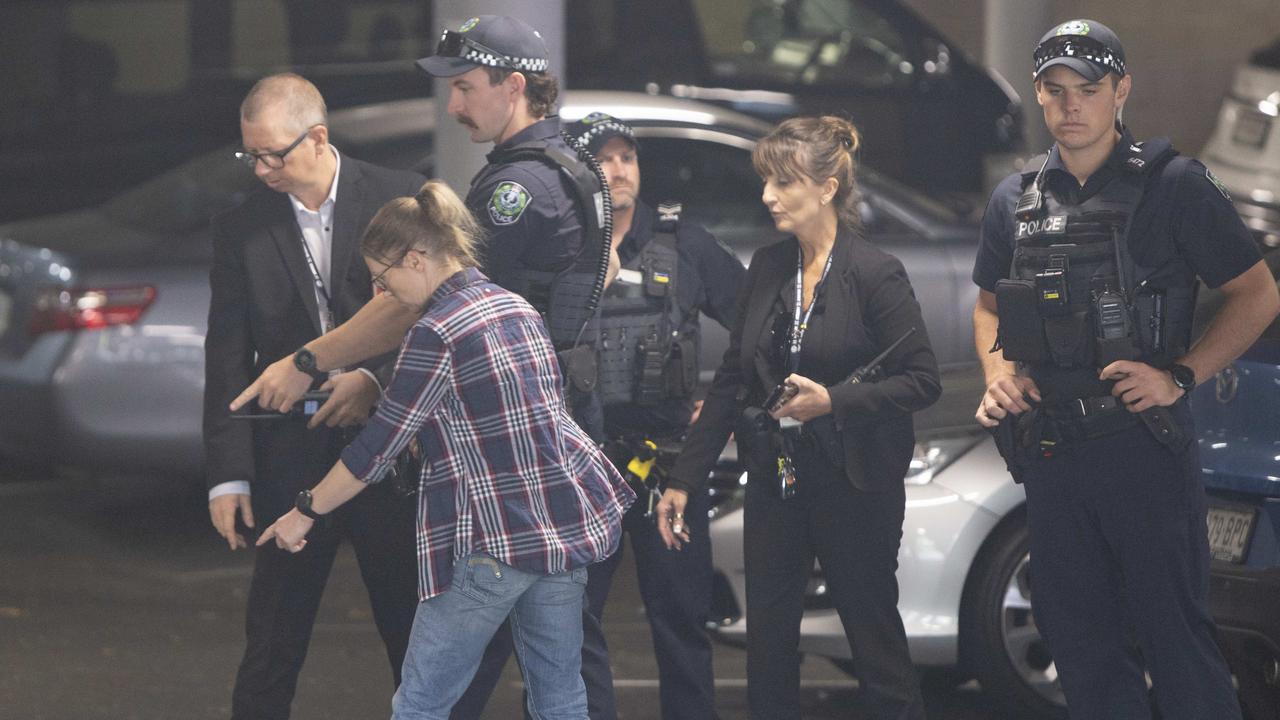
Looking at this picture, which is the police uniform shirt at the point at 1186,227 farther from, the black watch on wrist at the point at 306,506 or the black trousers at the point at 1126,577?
the black watch on wrist at the point at 306,506

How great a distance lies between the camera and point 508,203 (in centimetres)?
460

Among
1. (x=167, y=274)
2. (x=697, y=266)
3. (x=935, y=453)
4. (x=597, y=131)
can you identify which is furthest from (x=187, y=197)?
(x=935, y=453)

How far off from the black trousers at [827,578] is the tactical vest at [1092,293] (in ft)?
1.88

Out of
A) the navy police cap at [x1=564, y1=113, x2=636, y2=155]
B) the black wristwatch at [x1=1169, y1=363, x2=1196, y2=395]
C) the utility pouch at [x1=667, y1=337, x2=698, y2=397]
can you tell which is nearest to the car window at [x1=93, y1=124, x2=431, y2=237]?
the navy police cap at [x1=564, y1=113, x2=636, y2=155]

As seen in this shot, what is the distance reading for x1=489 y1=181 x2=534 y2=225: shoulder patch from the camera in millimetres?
4602

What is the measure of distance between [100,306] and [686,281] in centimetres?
324

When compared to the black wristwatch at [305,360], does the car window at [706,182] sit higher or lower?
lower

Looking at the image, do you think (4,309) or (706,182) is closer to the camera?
(4,309)

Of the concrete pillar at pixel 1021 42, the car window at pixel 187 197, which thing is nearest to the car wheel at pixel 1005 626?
the car window at pixel 187 197

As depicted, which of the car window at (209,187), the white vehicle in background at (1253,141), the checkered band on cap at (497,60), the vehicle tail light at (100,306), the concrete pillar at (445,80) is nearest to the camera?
the checkered band on cap at (497,60)

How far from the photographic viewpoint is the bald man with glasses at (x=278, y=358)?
187 inches

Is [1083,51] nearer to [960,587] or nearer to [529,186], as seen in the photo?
[529,186]

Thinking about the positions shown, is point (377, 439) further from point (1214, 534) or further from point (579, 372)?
point (1214, 534)

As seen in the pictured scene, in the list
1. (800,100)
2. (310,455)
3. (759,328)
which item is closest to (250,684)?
(310,455)
